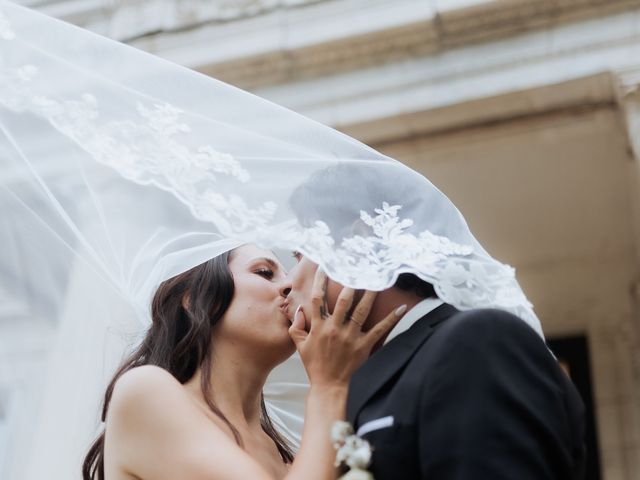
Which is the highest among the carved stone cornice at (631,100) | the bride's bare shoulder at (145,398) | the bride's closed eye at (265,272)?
the carved stone cornice at (631,100)

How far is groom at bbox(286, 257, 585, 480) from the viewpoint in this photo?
1.69m

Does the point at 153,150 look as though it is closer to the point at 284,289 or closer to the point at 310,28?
the point at 284,289

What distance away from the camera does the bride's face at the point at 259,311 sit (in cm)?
280

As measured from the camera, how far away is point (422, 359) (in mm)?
1908

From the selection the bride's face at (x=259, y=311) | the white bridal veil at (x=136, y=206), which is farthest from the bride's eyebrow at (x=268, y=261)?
the white bridal veil at (x=136, y=206)

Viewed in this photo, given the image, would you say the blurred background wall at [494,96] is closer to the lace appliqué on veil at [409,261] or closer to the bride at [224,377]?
the bride at [224,377]

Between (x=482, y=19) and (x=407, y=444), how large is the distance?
4720 mm

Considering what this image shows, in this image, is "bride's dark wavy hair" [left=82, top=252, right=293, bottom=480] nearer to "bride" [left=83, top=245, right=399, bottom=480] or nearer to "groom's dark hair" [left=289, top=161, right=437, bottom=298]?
"bride" [left=83, top=245, right=399, bottom=480]

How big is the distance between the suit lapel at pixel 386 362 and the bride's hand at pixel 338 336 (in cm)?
10

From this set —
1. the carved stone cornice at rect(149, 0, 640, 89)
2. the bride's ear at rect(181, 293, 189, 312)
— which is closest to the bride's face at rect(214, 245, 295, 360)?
the bride's ear at rect(181, 293, 189, 312)

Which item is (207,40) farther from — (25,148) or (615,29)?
(25,148)

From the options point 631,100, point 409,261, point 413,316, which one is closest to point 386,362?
point 413,316

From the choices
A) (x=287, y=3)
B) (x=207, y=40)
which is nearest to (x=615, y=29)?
(x=287, y=3)

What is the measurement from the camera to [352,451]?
1.91 m
